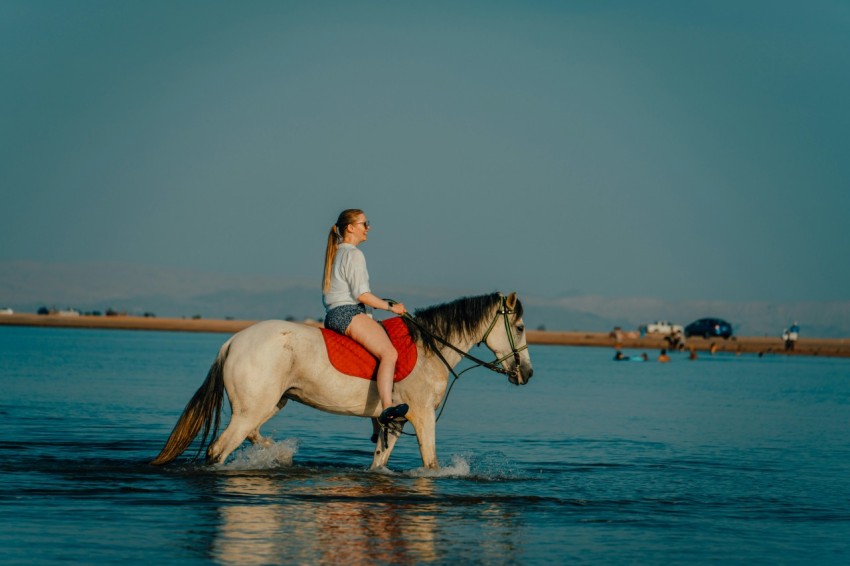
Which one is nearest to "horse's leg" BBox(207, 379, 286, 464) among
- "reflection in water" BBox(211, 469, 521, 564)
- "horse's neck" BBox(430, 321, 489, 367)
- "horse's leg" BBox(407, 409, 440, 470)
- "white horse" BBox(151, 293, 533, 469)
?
"white horse" BBox(151, 293, 533, 469)

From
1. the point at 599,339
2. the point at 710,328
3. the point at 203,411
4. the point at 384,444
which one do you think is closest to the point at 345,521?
the point at 384,444

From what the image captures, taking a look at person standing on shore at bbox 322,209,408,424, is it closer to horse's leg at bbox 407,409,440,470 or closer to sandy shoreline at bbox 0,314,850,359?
horse's leg at bbox 407,409,440,470

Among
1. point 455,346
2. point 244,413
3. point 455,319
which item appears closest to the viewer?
point 244,413

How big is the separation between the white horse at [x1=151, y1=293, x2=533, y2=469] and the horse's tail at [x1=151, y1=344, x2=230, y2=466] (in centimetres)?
1

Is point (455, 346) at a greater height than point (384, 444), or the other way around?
point (455, 346)

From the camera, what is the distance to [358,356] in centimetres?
1309

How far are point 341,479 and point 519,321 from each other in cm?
282

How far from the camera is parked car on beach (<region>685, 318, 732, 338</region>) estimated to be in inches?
4205

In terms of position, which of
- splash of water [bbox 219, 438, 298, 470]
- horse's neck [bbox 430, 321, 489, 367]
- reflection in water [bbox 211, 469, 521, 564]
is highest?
horse's neck [bbox 430, 321, 489, 367]

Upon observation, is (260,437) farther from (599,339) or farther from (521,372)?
(599,339)

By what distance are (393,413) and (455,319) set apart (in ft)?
5.49

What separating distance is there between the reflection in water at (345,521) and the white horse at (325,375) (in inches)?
26.1

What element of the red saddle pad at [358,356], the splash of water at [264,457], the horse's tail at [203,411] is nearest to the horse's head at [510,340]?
the red saddle pad at [358,356]

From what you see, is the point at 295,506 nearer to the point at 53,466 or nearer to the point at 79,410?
the point at 53,466
